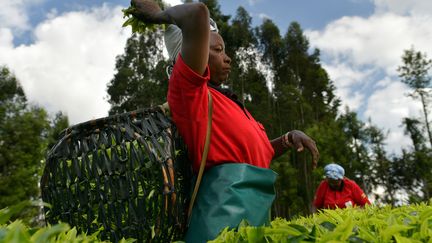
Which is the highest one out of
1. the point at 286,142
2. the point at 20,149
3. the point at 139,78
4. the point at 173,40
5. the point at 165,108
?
the point at 139,78

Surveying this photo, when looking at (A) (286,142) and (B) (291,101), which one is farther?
(B) (291,101)

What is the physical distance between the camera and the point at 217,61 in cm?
236

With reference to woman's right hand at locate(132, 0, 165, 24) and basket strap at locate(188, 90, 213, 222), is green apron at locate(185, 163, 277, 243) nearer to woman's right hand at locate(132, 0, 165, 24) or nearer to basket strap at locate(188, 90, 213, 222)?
basket strap at locate(188, 90, 213, 222)

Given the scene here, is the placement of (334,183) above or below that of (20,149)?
below

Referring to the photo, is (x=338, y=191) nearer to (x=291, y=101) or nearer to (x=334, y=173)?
(x=334, y=173)

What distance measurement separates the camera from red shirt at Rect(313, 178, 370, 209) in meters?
7.33

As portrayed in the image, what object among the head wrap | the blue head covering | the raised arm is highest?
the head wrap

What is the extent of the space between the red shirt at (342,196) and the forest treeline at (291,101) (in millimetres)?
19375

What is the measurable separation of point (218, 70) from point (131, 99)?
32556mm

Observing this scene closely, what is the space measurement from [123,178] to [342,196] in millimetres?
6252

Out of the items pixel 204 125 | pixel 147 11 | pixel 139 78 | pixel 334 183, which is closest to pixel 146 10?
pixel 147 11

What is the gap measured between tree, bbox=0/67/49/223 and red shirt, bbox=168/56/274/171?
66.1 ft

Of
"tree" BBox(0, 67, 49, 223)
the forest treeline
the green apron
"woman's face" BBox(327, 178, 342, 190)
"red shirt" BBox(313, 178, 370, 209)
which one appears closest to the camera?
the green apron

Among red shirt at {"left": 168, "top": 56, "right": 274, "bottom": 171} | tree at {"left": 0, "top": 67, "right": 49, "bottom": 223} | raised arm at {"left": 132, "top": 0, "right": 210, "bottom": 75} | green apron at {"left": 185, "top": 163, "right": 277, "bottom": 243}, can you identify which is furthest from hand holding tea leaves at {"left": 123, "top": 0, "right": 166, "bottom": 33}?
tree at {"left": 0, "top": 67, "right": 49, "bottom": 223}
